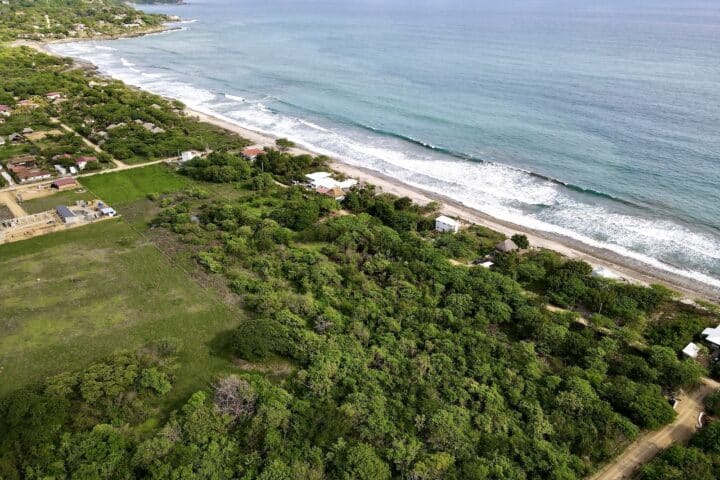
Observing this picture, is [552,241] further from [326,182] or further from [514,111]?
[514,111]

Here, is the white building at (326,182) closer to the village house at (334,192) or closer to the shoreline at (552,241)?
the village house at (334,192)

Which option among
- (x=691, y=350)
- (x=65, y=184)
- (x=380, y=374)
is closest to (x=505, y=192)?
(x=691, y=350)

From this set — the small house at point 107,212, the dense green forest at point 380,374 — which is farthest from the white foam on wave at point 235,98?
the dense green forest at point 380,374

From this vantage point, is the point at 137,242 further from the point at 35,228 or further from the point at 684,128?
the point at 684,128

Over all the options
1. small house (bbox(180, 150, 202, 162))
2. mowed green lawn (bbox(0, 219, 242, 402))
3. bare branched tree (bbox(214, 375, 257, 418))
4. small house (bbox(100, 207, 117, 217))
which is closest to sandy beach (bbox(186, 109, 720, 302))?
small house (bbox(180, 150, 202, 162))

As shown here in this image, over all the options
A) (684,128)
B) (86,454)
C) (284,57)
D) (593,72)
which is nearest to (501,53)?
(593,72)

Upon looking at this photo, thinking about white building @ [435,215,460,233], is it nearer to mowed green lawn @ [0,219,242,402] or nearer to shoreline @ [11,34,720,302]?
shoreline @ [11,34,720,302]
